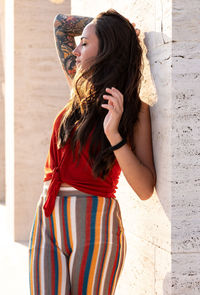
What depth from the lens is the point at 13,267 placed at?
5688mm

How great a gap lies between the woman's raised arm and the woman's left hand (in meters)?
0.72

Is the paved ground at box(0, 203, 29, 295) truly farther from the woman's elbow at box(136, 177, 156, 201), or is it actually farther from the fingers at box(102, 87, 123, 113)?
the fingers at box(102, 87, 123, 113)

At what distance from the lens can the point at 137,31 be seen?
2330mm

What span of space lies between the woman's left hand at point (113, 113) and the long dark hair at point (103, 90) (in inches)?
3.7

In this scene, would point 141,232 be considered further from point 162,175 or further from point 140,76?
point 140,76

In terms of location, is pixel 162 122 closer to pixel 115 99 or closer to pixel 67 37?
pixel 115 99

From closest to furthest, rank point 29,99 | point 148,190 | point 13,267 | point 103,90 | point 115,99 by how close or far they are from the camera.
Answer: point 115,99 < point 103,90 < point 148,190 < point 13,267 < point 29,99

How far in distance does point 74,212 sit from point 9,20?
245 inches

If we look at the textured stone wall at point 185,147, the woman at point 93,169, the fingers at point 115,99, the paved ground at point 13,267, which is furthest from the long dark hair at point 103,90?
the paved ground at point 13,267

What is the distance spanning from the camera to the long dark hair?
208 cm

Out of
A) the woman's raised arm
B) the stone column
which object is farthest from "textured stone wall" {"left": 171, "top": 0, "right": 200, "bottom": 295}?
the stone column

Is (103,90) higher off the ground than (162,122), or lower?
higher

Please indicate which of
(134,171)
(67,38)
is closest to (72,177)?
(134,171)

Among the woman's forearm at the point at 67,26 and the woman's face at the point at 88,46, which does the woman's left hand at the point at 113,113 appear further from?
the woman's forearm at the point at 67,26
